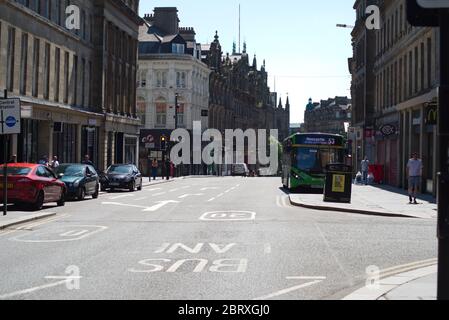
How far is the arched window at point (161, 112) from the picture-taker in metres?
78.4

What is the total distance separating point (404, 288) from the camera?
26.7 ft

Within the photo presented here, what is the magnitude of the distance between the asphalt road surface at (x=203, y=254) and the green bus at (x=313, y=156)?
13.2 metres

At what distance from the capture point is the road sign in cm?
1806

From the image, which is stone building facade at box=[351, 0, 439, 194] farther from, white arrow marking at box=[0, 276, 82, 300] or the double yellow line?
white arrow marking at box=[0, 276, 82, 300]

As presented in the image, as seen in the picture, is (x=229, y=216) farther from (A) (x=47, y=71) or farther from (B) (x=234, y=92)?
(B) (x=234, y=92)

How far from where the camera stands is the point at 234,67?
375 ft

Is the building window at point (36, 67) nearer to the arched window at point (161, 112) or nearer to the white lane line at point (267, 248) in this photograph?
the white lane line at point (267, 248)

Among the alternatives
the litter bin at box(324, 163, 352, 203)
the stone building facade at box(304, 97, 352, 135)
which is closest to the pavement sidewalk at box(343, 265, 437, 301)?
the litter bin at box(324, 163, 352, 203)

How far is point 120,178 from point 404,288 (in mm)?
28099

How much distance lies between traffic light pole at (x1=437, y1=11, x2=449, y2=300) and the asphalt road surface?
2.11 meters

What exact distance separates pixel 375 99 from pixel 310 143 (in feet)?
70.2

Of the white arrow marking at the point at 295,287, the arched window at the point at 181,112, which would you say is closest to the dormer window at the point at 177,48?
the arched window at the point at 181,112

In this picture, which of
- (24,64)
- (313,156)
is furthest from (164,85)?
(313,156)
